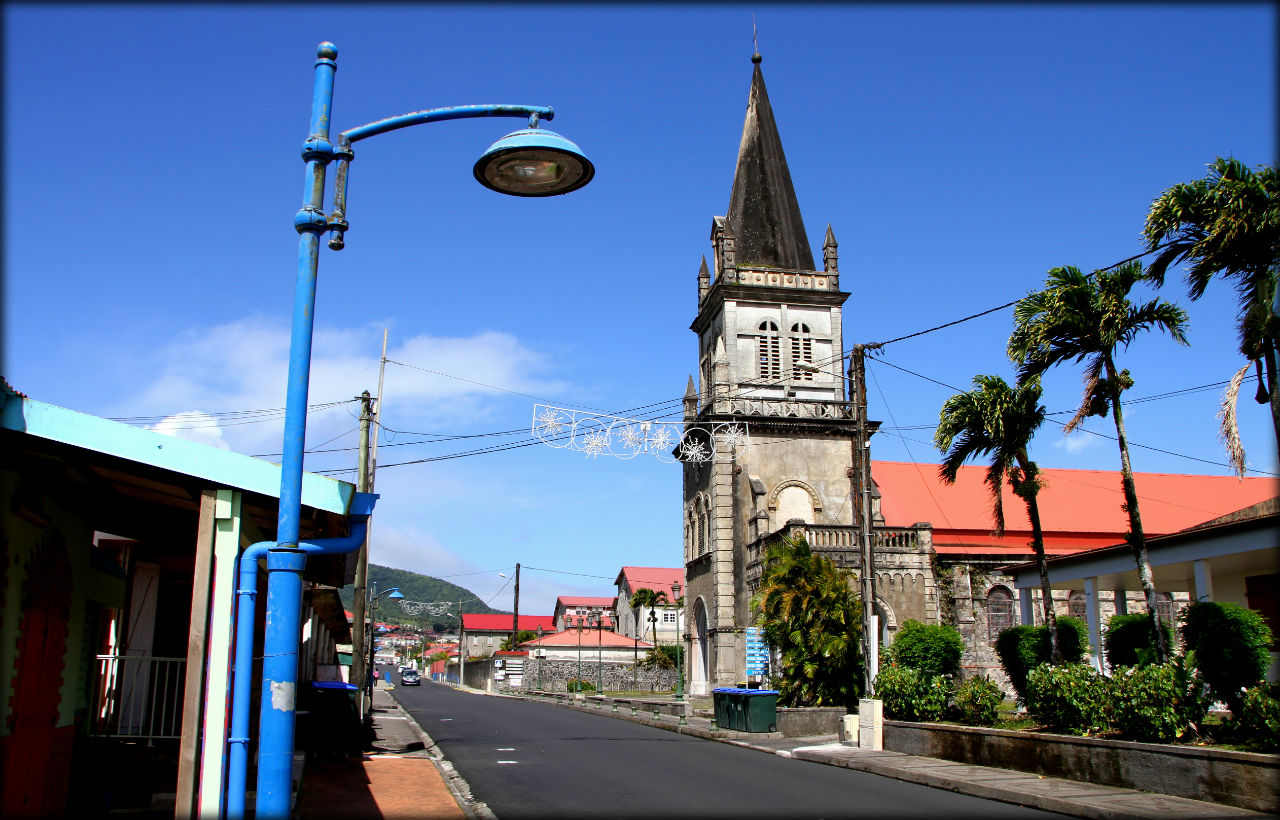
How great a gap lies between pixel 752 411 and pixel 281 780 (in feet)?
110

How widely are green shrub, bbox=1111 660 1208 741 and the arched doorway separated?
2669 cm

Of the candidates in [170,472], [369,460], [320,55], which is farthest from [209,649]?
[369,460]

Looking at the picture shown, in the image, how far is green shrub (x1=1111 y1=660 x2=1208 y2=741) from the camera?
13453 mm

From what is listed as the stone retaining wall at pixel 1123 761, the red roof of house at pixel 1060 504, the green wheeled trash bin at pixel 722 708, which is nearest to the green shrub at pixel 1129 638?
the stone retaining wall at pixel 1123 761

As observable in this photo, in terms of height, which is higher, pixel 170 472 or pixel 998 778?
pixel 170 472

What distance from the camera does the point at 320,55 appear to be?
7.06m

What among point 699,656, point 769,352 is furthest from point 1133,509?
point 699,656

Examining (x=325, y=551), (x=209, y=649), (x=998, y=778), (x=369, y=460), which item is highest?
(x=369, y=460)

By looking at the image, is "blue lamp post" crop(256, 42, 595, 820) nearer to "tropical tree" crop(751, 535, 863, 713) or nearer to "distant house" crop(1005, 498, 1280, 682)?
"distant house" crop(1005, 498, 1280, 682)

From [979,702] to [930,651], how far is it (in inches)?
132

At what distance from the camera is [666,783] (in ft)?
47.6

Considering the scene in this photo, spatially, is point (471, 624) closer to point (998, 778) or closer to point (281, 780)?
point (998, 778)

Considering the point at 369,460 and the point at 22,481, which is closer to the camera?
the point at 22,481

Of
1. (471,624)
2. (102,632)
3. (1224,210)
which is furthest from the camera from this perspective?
(471,624)
